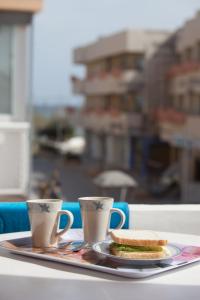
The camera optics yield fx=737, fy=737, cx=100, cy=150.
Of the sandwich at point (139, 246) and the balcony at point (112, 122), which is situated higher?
the balcony at point (112, 122)

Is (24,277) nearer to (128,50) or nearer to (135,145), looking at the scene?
(128,50)

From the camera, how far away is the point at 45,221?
2.51 metres

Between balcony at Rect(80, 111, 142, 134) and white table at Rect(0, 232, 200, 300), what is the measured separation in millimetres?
38255

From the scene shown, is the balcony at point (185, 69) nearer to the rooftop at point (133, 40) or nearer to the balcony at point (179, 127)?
the balcony at point (179, 127)

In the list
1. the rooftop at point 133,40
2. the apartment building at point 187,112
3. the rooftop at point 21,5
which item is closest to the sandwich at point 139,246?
the rooftop at point 21,5

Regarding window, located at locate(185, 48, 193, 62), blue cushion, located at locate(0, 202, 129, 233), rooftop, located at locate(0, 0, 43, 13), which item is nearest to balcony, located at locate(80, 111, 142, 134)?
window, located at locate(185, 48, 193, 62)

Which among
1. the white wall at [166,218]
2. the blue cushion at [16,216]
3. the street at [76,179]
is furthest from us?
the street at [76,179]

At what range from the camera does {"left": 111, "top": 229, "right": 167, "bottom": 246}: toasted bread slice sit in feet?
7.59

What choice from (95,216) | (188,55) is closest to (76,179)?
(188,55)

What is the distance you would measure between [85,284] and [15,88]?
6965 millimetres

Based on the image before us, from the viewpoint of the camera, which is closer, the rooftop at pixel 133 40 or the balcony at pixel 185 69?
the balcony at pixel 185 69

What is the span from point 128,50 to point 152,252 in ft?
124

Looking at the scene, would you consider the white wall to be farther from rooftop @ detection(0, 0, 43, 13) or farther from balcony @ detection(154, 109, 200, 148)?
balcony @ detection(154, 109, 200, 148)

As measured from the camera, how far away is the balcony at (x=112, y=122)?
133 feet
